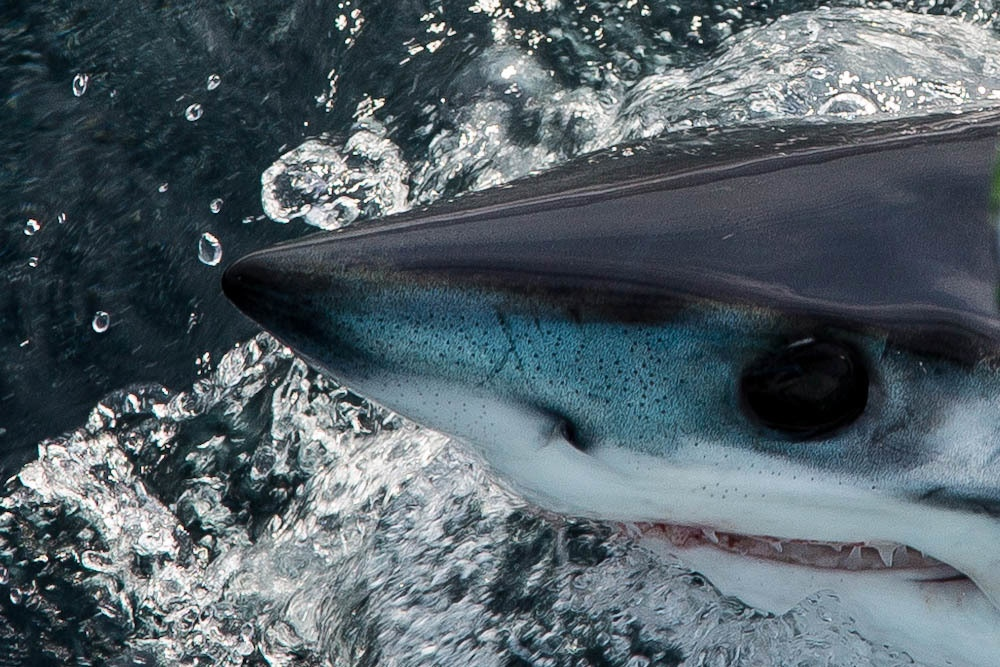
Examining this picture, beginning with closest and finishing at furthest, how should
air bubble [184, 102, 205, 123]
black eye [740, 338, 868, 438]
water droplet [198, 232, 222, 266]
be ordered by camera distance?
black eye [740, 338, 868, 438] → water droplet [198, 232, 222, 266] → air bubble [184, 102, 205, 123]

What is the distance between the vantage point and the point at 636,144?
2.82 feet

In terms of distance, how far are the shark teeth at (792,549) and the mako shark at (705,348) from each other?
0.01 meters

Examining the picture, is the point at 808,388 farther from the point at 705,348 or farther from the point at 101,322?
the point at 101,322

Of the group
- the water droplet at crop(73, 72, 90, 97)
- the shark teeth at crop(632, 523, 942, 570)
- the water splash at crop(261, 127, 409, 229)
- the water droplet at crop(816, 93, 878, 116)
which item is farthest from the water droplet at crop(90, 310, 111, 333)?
the shark teeth at crop(632, 523, 942, 570)

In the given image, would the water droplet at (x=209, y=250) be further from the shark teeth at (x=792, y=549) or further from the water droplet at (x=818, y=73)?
the shark teeth at (x=792, y=549)

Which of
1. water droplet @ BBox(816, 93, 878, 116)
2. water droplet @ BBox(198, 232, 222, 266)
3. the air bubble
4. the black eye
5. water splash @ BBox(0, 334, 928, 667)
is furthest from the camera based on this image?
the air bubble

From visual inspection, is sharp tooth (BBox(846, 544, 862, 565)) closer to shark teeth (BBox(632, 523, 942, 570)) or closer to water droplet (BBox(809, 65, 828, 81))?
shark teeth (BBox(632, 523, 942, 570))

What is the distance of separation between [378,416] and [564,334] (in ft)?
2.81

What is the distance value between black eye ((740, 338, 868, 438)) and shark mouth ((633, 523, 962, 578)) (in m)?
0.09

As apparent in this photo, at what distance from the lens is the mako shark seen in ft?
2.12

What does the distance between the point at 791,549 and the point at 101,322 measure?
1.17m

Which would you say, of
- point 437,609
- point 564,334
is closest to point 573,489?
point 564,334

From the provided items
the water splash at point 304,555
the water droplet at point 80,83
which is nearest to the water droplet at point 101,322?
the water splash at point 304,555

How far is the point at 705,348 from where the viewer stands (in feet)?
2.17
